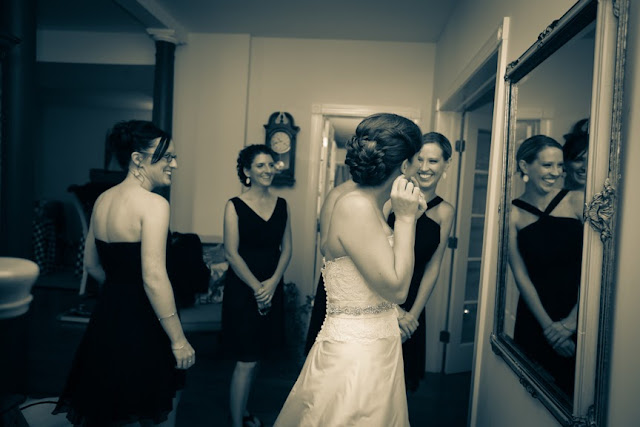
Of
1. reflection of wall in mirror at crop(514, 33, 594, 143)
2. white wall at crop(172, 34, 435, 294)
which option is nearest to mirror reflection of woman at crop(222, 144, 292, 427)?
reflection of wall in mirror at crop(514, 33, 594, 143)

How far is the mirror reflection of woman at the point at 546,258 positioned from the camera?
1.36 meters

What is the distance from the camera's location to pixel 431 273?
235cm

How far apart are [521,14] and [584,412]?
1.63 m

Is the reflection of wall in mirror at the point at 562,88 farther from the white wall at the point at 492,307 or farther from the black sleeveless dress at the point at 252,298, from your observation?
the black sleeveless dress at the point at 252,298

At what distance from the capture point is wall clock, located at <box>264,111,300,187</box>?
15.3ft

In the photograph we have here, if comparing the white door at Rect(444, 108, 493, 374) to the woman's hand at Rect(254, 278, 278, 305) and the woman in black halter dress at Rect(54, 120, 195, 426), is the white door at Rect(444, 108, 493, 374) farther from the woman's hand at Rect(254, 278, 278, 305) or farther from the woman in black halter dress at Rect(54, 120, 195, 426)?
the woman in black halter dress at Rect(54, 120, 195, 426)

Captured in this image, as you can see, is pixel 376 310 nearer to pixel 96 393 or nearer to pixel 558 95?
pixel 558 95

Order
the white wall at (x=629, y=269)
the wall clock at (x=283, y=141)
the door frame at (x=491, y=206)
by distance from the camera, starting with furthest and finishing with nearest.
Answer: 1. the wall clock at (x=283, y=141)
2. the door frame at (x=491, y=206)
3. the white wall at (x=629, y=269)

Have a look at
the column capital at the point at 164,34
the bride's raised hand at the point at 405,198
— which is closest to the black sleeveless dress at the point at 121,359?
the bride's raised hand at the point at 405,198

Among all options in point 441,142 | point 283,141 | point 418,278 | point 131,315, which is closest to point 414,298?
point 418,278

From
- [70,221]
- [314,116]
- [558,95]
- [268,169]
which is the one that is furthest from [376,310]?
[70,221]

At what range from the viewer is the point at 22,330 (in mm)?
2738

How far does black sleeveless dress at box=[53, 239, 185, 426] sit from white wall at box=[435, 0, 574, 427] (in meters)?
1.41

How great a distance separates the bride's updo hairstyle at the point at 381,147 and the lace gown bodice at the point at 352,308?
11.8 inches
